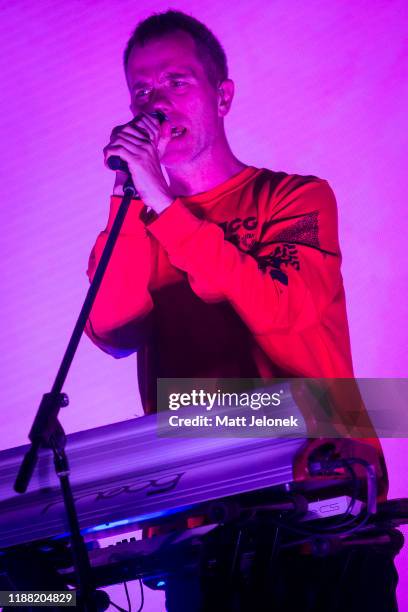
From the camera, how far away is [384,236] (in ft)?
6.36

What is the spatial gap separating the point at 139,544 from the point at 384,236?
1100 mm

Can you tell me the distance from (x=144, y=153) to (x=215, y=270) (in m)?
0.35

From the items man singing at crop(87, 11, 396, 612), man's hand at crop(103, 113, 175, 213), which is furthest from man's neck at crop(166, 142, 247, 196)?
man's hand at crop(103, 113, 175, 213)

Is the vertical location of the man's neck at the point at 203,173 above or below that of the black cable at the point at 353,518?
above

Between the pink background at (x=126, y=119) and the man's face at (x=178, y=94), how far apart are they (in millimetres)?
70

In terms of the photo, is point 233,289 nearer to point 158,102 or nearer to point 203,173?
point 203,173

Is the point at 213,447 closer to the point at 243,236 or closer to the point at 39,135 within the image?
the point at 243,236

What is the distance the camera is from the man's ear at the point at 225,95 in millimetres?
2180

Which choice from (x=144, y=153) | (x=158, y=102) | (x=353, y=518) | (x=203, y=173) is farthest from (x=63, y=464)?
(x=158, y=102)

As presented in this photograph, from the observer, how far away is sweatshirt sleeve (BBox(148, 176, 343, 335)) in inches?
70.3

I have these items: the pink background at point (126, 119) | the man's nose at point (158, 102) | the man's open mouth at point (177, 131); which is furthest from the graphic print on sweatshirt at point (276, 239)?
the man's nose at point (158, 102)

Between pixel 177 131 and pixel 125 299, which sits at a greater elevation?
pixel 177 131

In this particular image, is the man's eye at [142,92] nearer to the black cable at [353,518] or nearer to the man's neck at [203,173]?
the man's neck at [203,173]

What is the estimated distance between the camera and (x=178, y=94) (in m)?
2.14
